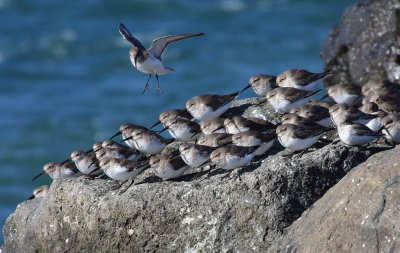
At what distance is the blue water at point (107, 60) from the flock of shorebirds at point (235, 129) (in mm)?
12290

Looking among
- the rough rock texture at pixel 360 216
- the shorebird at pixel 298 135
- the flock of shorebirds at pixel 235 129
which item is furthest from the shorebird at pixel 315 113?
the rough rock texture at pixel 360 216

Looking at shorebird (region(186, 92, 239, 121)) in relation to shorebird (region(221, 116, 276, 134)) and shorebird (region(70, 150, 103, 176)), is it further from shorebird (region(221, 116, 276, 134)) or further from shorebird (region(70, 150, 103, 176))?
shorebird (region(70, 150, 103, 176))

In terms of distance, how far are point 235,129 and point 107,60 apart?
74.6ft

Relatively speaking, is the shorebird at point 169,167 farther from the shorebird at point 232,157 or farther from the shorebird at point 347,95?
the shorebird at point 347,95

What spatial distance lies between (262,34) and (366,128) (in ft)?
83.5

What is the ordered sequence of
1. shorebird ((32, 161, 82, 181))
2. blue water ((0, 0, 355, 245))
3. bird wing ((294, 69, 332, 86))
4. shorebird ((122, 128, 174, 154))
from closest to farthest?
shorebird ((122, 128, 174, 154)) → shorebird ((32, 161, 82, 181)) → bird wing ((294, 69, 332, 86)) → blue water ((0, 0, 355, 245))

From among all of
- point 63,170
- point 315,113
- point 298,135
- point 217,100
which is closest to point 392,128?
point 298,135

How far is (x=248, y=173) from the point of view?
13.0 meters

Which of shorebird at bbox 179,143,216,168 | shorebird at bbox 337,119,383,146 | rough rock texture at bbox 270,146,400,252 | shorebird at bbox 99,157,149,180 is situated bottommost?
rough rock texture at bbox 270,146,400,252

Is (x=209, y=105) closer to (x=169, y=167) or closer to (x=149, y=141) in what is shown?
(x=149, y=141)

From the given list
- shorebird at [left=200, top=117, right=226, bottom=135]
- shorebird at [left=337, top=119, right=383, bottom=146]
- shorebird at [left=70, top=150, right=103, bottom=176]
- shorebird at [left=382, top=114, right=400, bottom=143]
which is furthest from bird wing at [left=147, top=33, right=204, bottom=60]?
shorebird at [left=382, top=114, right=400, bottom=143]

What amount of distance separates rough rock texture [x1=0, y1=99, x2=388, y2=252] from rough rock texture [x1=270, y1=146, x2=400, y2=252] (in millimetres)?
828

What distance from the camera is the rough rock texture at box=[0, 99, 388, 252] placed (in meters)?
12.7

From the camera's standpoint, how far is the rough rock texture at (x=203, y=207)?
12.7 meters
